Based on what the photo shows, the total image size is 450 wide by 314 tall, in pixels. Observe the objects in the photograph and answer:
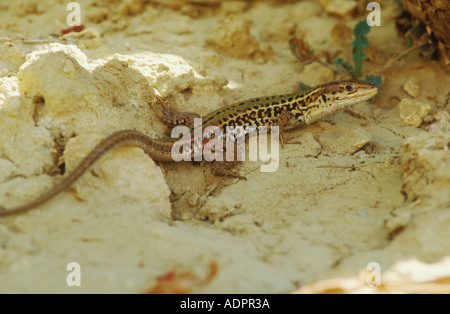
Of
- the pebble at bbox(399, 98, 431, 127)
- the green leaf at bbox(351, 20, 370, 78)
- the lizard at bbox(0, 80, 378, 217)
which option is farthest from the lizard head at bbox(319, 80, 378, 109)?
the green leaf at bbox(351, 20, 370, 78)

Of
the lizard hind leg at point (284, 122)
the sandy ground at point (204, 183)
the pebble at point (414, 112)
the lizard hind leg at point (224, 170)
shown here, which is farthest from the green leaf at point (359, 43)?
the lizard hind leg at point (224, 170)

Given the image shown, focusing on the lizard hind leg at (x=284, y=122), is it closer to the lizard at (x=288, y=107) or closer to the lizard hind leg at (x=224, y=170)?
the lizard at (x=288, y=107)

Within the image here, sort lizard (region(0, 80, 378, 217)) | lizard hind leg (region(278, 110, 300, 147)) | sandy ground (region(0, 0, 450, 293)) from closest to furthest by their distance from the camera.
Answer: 1. sandy ground (region(0, 0, 450, 293))
2. lizard (region(0, 80, 378, 217))
3. lizard hind leg (region(278, 110, 300, 147))

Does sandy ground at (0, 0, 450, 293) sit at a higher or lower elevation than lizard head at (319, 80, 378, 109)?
lower

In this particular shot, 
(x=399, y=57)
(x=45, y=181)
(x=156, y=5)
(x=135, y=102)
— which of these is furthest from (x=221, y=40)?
→ (x=45, y=181)

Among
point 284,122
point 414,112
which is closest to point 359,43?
point 414,112

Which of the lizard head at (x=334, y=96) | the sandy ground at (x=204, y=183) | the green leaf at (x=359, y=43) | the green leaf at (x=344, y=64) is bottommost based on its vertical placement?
the sandy ground at (x=204, y=183)

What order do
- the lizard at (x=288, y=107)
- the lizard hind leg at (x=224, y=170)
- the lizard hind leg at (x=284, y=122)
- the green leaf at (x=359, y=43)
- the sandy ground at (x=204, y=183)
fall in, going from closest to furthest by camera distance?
the sandy ground at (x=204, y=183), the lizard hind leg at (x=224, y=170), the lizard at (x=288, y=107), the lizard hind leg at (x=284, y=122), the green leaf at (x=359, y=43)

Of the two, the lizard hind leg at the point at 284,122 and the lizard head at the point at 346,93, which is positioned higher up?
the lizard head at the point at 346,93

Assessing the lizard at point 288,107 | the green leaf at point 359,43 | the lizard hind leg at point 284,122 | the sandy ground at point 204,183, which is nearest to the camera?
the sandy ground at point 204,183

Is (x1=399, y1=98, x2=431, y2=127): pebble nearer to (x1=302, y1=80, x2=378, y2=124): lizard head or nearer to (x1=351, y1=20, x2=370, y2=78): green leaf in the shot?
(x1=302, y1=80, x2=378, y2=124): lizard head
